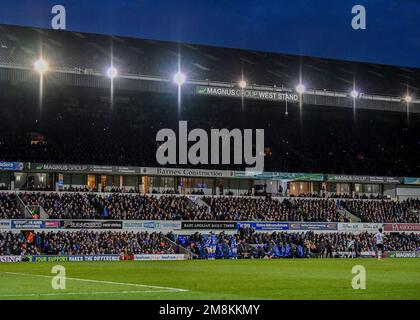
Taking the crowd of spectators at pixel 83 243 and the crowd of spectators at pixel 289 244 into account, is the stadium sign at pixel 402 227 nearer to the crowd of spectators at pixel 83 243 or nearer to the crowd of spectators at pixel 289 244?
the crowd of spectators at pixel 289 244

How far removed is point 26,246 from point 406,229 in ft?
124

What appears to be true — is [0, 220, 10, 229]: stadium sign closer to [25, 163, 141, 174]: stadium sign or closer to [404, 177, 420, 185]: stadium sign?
[25, 163, 141, 174]: stadium sign

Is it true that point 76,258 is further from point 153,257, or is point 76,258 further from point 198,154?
point 198,154

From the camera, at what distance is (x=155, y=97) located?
68.4 meters

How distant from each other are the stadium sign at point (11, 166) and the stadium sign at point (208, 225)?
49.5 feet

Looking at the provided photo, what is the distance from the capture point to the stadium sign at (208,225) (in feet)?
199

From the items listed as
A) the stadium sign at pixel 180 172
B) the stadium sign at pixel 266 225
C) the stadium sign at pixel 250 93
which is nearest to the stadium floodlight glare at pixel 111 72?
the stadium sign at pixel 250 93

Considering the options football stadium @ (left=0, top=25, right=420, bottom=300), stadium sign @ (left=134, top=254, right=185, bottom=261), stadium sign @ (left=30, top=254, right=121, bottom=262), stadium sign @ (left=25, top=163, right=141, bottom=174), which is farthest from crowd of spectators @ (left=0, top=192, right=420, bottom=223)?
stadium sign @ (left=30, top=254, right=121, bottom=262)

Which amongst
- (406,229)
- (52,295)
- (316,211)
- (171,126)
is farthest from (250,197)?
(52,295)

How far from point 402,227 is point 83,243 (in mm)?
32950

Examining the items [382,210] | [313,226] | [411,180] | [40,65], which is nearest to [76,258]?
[40,65]

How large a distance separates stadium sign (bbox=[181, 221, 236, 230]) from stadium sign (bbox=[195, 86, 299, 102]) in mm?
11254

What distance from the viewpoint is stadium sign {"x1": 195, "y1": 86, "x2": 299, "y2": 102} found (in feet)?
207

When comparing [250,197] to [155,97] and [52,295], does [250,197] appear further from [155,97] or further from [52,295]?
[52,295]
